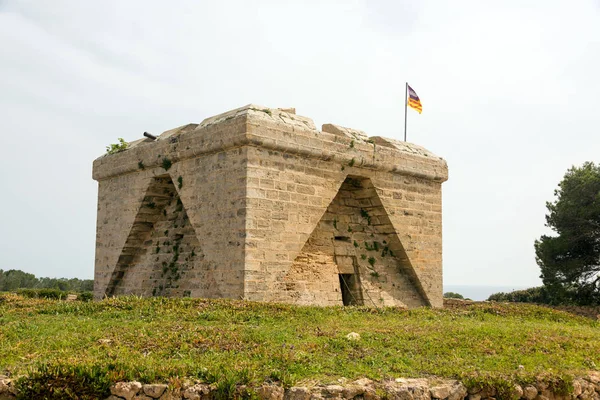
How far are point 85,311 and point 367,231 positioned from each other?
21.9 ft

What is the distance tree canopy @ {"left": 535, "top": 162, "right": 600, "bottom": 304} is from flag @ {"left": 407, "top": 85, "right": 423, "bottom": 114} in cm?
940

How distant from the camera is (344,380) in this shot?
6.02 metres

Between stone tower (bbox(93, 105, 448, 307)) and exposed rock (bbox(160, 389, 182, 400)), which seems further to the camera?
stone tower (bbox(93, 105, 448, 307))

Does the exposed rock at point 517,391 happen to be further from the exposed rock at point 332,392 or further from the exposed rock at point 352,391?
the exposed rock at point 332,392

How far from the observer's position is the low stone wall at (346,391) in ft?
18.3

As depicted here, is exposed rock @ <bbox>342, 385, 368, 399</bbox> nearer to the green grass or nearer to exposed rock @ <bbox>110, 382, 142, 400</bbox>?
the green grass

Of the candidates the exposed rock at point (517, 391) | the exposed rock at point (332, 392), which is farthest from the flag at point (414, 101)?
the exposed rock at point (332, 392)

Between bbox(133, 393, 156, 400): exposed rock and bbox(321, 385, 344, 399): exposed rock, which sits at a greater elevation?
bbox(321, 385, 344, 399): exposed rock

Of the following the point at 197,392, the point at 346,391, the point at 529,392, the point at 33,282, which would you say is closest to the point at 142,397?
the point at 197,392

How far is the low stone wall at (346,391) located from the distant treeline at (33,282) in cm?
2896

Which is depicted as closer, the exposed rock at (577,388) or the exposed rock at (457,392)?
the exposed rock at (457,392)

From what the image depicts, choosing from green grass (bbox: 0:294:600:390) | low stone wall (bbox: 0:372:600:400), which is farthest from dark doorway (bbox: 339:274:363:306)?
low stone wall (bbox: 0:372:600:400)

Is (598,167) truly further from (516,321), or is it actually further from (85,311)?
(85,311)

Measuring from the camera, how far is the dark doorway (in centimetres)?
1337
